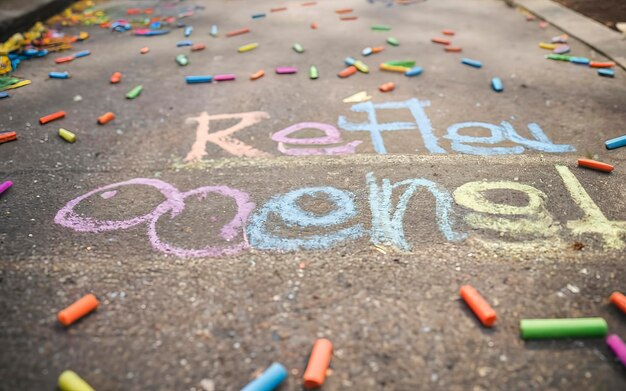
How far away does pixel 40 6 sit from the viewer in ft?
27.2

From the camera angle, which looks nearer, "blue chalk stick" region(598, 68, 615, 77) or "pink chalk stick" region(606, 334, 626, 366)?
"pink chalk stick" region(606, 334, 626, 366)

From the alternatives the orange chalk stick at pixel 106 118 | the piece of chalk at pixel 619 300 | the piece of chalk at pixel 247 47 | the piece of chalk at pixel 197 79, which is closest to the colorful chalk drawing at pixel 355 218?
the piece of chalk at pixel 619 300

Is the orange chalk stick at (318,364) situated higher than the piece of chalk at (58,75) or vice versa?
the piece of chalk at (58,75)

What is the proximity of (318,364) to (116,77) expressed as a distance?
16.0 ft

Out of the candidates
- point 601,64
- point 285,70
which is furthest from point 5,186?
point 601,64

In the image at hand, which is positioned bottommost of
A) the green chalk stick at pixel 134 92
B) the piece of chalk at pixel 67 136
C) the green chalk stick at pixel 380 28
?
the piece of chalk at pixel 67 136

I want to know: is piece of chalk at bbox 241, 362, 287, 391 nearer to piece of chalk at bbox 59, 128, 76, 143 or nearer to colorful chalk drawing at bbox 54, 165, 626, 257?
colorful chalk drawing at bbox 54, 165, 626, 257

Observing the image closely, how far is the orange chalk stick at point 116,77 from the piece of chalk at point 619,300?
5.48 metres

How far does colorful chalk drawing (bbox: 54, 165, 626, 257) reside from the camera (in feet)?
9.49

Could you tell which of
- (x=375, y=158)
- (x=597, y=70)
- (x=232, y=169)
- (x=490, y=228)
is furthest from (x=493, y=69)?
(x=232, y=169)

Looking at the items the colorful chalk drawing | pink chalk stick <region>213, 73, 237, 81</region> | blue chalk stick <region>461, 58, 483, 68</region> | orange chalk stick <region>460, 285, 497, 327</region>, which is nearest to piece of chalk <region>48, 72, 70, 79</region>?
pink chalk stick <region>213, 73, 237, 81</region>

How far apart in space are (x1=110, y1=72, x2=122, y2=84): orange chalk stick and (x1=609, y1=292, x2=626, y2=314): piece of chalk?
5478 mm

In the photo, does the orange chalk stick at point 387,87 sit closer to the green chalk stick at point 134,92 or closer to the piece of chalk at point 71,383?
the green chalk stick at point 134,92

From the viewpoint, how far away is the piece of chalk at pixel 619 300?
7.72 feet
